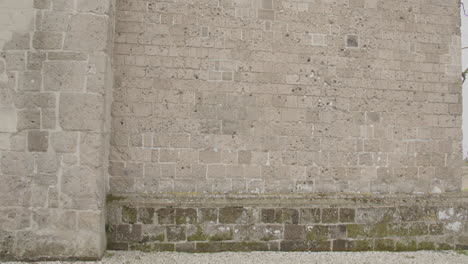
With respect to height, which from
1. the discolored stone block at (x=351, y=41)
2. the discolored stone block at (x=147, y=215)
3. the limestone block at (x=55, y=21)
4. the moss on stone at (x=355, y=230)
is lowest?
the moss on stone at (x=355, y=230)

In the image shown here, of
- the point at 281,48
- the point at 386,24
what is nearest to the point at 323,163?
the point at 281,48

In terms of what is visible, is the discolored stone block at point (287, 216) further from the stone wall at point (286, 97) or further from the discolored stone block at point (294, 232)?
the stone wall at point (286, 97)

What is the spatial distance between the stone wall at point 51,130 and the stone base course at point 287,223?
54 cm

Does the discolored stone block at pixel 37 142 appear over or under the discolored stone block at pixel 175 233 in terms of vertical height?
over

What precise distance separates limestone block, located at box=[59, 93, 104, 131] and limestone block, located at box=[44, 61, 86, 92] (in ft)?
0.31

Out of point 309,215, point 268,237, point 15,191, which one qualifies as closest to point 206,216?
point 268,237

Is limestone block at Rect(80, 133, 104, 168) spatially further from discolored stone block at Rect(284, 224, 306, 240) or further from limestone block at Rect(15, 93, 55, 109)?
discolored stone block at Rect(284, 224, 306, 240)

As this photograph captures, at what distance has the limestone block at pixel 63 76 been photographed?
3908mm

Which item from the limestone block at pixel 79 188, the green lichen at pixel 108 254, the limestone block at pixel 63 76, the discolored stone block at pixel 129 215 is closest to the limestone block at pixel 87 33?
the limestone block at pixel 63 76

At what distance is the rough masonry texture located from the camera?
3.88 meters

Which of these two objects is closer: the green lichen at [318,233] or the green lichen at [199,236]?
the green lichen at [199,236]

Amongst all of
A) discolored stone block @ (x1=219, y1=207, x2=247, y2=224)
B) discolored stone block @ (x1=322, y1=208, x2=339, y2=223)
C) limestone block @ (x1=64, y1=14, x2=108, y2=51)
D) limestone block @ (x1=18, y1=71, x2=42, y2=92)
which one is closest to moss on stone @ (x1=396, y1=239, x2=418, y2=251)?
discolored stone block @ (x1=322, y1=208, x2=339, y2=223)

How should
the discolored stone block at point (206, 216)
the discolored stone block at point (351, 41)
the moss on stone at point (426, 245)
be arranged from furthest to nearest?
the discolored stone block at point (351, 41) → the moss on stone at point (426, 245) → the discolored stone block at point (206, 216)

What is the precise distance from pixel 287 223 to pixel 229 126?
1490 mm
